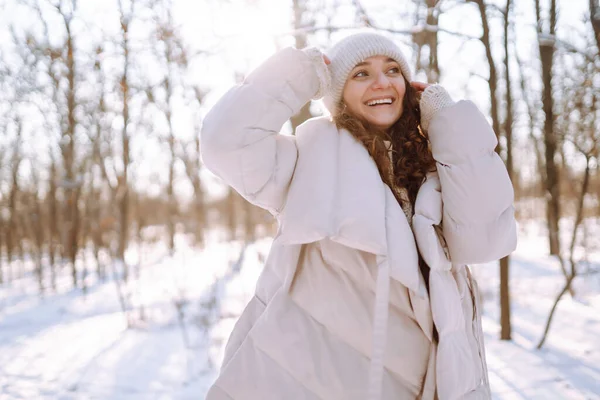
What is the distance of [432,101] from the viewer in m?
1.57

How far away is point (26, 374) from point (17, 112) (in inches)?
374

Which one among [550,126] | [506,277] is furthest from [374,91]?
[550,126]

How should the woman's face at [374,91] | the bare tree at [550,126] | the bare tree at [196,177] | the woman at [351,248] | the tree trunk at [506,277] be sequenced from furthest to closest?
the bare tree at [196,177] < the bare tree at [550,126] < the tree trunk at [506,277] < the woman's face at [374,91] < the woman at [351,248]

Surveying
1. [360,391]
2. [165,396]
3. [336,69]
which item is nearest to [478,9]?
[336,69]

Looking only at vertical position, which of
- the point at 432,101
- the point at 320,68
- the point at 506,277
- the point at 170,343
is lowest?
the point at 170,343

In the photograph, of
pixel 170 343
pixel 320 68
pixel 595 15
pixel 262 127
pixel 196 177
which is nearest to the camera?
pixel 262 127

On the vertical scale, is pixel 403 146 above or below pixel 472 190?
above

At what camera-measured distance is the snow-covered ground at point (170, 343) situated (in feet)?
11.9

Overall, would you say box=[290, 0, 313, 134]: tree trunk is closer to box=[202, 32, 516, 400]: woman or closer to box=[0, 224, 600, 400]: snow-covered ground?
box=[0, 224, 600, 400]: snow-covered ground

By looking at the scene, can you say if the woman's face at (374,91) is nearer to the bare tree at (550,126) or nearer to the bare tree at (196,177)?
the bare tree at (550,126)

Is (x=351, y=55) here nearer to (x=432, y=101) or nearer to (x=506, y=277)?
(x=432, y=101)

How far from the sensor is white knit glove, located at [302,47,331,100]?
4.93ft

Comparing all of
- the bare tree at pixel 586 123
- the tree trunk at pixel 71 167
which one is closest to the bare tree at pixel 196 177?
the tree trunk at pixel 71 167

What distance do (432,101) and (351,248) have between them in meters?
0.58
